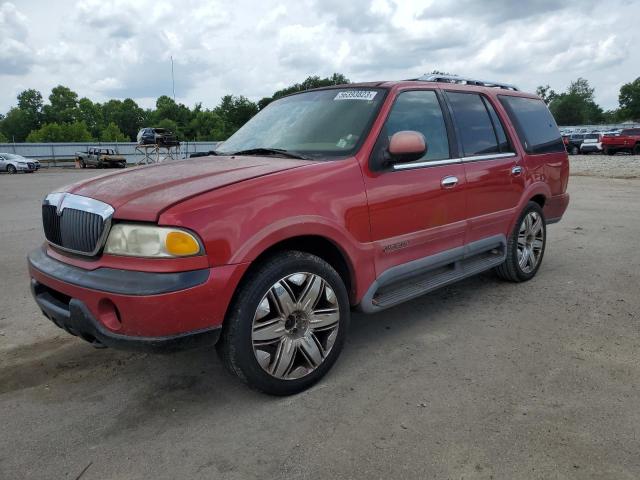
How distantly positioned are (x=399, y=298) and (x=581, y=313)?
5.92 feet

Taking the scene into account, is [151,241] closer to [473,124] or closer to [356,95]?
[356,95]

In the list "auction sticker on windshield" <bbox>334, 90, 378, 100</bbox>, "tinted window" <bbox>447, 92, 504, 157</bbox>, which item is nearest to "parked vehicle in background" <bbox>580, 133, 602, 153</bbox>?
"tinted window" <bbox>447, 92, 504, 157</bbox>

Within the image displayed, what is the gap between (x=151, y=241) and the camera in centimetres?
260

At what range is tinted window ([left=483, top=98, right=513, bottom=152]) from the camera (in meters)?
4.71

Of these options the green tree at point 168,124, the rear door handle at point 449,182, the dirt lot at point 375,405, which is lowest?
the dirt lot at point 375,405

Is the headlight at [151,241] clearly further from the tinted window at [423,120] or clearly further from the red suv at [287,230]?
the tinted window at [423,120]

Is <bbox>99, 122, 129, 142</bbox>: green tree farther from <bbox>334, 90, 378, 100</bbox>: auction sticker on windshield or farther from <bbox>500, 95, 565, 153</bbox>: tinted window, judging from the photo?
<bbox>334, 90, 378, 100</bbox>: auction sticker on windshield

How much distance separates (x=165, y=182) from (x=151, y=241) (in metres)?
0.51

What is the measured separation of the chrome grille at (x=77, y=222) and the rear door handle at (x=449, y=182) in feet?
7.74

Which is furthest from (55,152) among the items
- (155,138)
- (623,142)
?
(623,142)

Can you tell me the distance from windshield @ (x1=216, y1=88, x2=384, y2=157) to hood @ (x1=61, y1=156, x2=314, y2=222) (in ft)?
0.97

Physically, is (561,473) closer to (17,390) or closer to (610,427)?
(610,427)

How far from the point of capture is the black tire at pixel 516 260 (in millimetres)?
4898

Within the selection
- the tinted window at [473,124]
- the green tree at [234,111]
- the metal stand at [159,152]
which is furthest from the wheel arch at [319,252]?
the green tree at [234,111]
